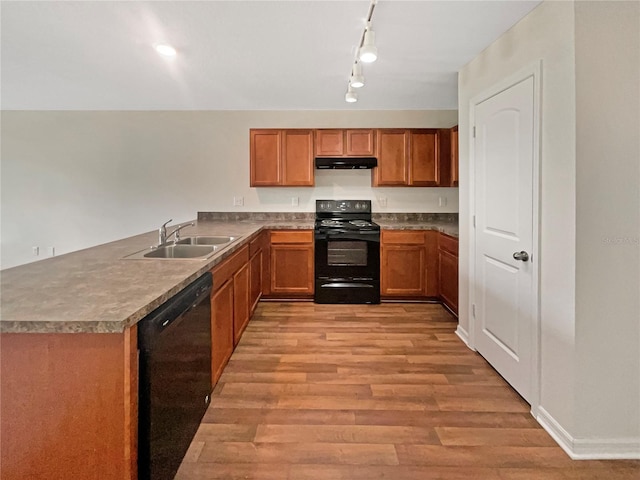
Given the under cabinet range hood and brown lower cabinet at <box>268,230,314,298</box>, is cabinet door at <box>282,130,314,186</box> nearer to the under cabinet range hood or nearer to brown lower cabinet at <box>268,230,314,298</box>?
the under cabinet range hood

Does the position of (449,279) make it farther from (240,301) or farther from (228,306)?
(228,306)

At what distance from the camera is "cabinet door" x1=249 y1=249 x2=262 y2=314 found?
342 centimetres

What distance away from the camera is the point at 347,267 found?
4148 millimetres

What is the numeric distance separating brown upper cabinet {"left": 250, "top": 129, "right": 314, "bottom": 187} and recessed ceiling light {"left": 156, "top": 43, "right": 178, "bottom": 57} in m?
1.66

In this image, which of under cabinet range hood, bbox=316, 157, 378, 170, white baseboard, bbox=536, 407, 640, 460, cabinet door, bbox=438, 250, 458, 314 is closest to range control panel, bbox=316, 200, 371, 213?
under cabinet range hood, bbox=316, 157, 378, 170

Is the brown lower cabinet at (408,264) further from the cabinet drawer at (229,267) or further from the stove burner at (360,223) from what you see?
the cabinet drawer at (229,267)

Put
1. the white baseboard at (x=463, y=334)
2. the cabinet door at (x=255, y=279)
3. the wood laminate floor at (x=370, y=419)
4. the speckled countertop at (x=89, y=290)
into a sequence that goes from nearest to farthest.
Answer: the speckled countertop at (x=89, y=290) < the wood laminate floor at (x=370, y=419) < the white baseboard at (x=463, y=334) < the cabinet door at (x=255, y=279)

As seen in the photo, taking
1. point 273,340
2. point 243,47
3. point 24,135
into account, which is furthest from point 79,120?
point 273,340

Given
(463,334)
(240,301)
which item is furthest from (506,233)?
→ (240,301)

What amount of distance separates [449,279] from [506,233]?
59.6 inches

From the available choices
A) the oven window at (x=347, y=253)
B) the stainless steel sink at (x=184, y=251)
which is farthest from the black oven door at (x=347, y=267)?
the stainless steel sink at (x=184, y=251)

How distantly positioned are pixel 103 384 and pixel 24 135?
5.00 metres

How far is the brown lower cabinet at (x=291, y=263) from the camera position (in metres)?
4.20

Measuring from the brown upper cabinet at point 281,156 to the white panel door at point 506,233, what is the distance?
2.17 meters
